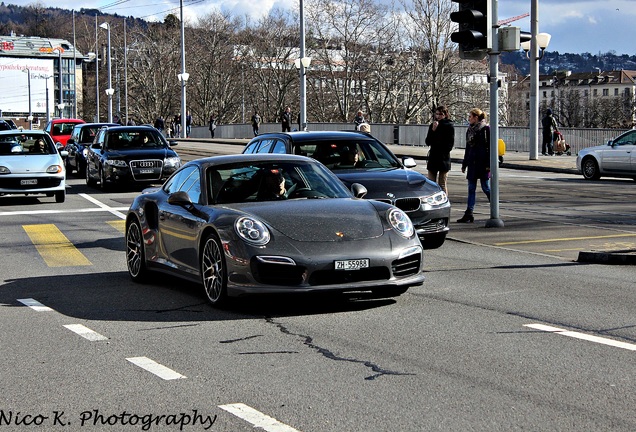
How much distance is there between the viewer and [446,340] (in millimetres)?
7754

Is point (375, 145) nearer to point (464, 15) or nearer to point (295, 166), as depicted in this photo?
point (464, 15)

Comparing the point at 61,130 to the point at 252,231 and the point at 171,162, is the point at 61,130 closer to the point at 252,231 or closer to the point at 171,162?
the point at 171,162

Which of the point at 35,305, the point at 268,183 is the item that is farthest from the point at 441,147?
the point at 35,305

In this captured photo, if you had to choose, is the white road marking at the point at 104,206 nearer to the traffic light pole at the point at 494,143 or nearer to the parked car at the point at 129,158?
the parked car at the point at 129,158

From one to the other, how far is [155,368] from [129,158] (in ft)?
67.9

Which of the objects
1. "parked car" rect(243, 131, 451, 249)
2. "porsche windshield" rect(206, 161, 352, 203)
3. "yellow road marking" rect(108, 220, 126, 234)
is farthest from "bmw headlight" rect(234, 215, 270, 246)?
"yellow road marking" rect(108, 220, 126, 234)

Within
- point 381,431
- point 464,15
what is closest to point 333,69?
point 464,15

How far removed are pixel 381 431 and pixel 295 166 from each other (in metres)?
5.53

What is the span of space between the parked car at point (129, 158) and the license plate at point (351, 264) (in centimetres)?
1858

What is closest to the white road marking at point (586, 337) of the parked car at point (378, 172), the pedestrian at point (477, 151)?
the parked car at point (378, 172)

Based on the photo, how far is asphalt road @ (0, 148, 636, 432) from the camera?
18.6 feet

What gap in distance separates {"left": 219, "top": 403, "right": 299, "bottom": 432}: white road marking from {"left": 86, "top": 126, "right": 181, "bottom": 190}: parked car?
21.5 metres

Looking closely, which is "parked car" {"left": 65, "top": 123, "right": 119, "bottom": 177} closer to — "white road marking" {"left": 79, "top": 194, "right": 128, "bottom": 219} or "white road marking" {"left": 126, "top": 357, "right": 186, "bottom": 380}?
"white road marking" {"left": 79, "top": 194, "right": 128, "bottom": 219}

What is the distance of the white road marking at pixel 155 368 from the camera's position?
6.69 metres
